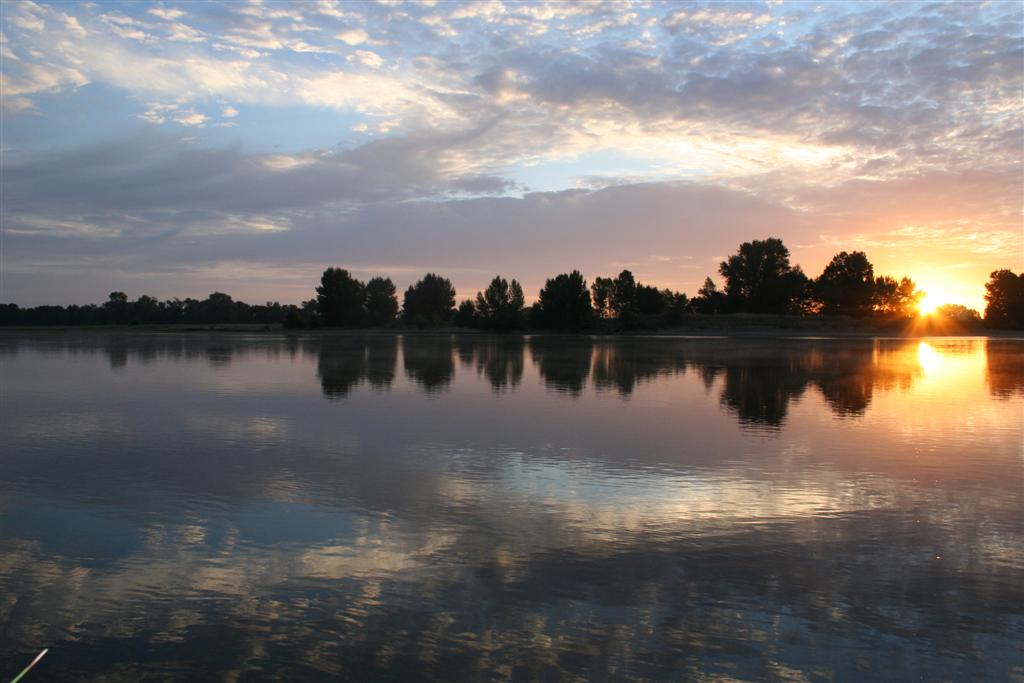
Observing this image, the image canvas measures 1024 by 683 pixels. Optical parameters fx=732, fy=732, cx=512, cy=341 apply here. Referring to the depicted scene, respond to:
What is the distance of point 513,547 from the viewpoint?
7695 millimetres

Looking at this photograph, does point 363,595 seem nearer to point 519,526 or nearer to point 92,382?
point 519,526

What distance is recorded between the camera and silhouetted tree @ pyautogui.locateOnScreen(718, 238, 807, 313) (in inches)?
5049

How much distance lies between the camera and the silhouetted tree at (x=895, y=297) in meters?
133

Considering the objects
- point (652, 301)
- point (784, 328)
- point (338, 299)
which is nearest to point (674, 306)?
point (652, 301)

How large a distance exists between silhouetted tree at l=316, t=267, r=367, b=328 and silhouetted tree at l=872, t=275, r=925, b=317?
311ft

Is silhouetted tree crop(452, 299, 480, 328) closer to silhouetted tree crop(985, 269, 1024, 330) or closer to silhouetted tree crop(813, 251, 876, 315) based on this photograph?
silhouetted tree crop(813, 251, 876, 315)

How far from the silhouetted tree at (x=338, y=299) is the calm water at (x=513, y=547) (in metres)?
118

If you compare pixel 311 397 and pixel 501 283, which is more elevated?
pixel 501 283

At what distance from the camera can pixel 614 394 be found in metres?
23.0

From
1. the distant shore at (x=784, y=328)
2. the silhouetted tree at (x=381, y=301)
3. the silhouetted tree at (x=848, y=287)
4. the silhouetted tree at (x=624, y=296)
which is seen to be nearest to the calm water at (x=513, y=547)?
the distant shore at (x=784, y=328)

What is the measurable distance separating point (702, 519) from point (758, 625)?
291 cm

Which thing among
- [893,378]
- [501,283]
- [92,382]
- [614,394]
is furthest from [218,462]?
[501,283]

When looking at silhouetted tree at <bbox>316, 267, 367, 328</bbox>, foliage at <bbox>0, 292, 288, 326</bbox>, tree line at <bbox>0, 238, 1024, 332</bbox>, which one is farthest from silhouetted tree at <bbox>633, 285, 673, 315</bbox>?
foliage at <bbox>0, 292, 288, 326</bbox>

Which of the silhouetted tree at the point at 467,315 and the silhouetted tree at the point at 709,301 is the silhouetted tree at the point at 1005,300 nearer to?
the silhouetted tree at the point at 709,301
